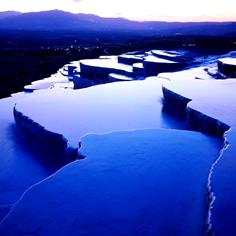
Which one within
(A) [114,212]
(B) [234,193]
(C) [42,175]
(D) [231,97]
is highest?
(D) [231,97]

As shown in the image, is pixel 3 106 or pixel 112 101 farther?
pixel 3 106

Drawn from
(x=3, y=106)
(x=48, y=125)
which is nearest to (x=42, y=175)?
(x=48, y=125)

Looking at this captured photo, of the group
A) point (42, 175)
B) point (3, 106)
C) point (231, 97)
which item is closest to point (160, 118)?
point (231, 97)

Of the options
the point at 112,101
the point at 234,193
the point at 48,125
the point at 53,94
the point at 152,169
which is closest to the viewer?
the point at 234,193

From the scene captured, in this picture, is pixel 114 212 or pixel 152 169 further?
pixel 152 169

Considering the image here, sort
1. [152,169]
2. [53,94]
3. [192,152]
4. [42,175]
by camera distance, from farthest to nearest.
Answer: [53,94], [42,175], [192,152], [152,169]

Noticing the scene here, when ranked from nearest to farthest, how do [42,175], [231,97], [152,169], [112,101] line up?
[152,169]
[42,175]
[231,97]
[112,101]

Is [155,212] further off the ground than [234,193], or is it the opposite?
[234,193]

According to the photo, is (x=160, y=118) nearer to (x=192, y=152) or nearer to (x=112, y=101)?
(x=112, y=101)

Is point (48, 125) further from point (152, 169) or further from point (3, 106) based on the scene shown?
point (3, 106)
